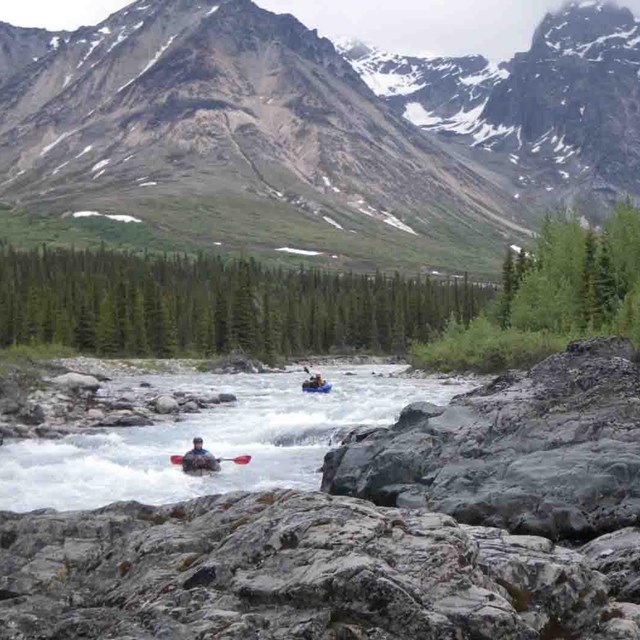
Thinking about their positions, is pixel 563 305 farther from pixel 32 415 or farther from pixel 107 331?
pixel 107 331

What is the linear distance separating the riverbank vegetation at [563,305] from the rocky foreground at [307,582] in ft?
164

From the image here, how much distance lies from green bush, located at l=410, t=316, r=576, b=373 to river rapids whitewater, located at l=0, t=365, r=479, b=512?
1152 centimetres

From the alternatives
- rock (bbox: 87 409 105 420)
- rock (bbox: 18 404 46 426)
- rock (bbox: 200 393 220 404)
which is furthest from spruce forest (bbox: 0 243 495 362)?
rock (bbox: 18 404 46 426)

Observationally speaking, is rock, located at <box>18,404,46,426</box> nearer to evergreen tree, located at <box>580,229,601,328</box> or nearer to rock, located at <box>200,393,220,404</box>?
rock, located at <box>200,393,220,404</box>

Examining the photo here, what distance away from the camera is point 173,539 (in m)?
10.5

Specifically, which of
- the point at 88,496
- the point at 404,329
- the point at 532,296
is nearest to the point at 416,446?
the point at 88,496

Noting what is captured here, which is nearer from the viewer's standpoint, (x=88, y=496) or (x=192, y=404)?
(x=88, y=496)

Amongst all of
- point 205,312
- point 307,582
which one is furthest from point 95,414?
point 205,312

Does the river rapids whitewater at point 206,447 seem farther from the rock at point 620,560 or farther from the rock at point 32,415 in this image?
the rock at point 620,560

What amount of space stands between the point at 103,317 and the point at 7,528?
7935 cm

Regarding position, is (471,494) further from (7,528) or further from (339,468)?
(7,528)

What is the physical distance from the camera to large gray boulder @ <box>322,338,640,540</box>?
16.6 meters

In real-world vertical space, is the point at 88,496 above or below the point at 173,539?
below

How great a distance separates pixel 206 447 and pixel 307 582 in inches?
943
